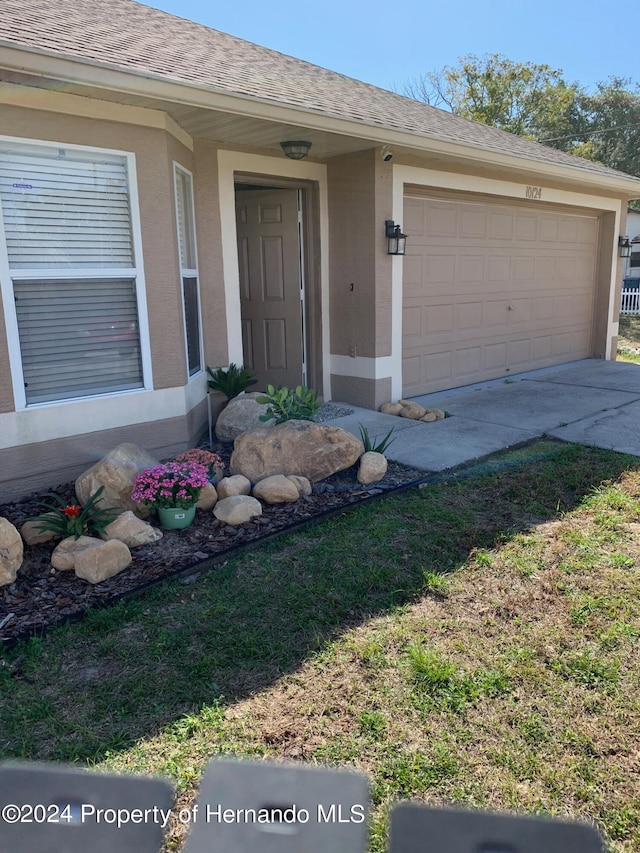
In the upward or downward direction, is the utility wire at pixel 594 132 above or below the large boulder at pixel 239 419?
above

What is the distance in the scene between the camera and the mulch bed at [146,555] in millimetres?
3324

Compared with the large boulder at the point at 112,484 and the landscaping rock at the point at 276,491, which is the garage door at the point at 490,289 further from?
the large boulder at the point at 112,484

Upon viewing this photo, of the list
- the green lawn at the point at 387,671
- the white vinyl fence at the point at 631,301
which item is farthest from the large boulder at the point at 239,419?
the white vinyl fence at the point at 631,301

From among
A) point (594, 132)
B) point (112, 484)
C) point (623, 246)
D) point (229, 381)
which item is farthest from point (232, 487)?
point (594, 132)

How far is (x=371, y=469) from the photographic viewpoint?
5.02m

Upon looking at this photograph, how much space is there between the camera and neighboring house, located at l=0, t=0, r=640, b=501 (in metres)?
4.45

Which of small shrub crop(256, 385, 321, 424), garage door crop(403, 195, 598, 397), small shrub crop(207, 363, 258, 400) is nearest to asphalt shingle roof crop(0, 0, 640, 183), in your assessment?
garage door crop(403, 195, 598, 397)

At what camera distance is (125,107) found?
470 cm

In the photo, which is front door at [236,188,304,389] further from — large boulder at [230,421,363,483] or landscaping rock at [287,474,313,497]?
landscaping rock at [287,474,313,497]

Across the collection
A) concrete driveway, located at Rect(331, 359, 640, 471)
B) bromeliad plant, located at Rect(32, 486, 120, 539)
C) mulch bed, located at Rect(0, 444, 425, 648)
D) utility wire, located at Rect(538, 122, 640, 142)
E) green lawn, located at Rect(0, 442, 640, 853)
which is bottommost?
green lawn, located at Rect(0, 442, 640, 853)

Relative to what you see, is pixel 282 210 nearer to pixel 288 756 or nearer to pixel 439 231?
pixel 439 231

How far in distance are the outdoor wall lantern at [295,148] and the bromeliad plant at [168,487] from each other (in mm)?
3492

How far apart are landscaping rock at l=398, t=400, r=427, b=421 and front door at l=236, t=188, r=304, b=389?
49.9 inches

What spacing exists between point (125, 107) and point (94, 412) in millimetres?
2192
